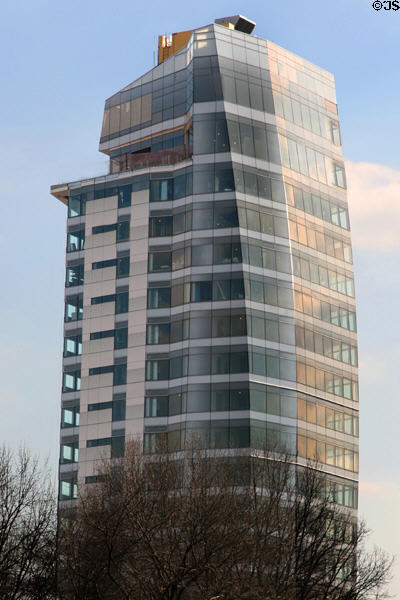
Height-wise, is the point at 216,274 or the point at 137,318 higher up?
the point at 216,274

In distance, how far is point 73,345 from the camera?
173250 millimetres

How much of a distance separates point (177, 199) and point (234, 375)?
28.3 meters

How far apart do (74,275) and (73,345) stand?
1087cm

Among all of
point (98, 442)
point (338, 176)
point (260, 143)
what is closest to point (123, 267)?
point (98, 442)

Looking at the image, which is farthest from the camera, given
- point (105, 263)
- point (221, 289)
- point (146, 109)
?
point (146, 109)

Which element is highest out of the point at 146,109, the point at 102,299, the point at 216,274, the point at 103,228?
the point at 146,109

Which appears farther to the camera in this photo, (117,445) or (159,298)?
(159,298)

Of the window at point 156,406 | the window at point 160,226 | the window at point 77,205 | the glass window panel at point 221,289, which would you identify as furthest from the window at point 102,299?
the glass window panel at point 221,289

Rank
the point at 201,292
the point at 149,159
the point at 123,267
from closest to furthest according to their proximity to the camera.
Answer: the point at 201,292, the point at 123,267, the point at 149,159

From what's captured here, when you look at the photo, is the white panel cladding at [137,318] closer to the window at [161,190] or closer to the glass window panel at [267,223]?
the window at [161,190]

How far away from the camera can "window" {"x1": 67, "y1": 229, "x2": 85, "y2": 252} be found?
178 meters

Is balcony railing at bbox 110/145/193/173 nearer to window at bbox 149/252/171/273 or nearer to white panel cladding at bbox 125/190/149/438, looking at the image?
white panel cladding at bbox 125/190/149/438

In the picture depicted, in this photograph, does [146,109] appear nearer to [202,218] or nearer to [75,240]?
[75,240]

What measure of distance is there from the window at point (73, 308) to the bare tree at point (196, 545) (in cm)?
5161
